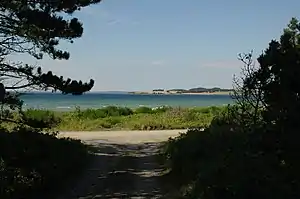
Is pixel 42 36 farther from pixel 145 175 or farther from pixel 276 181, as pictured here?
pixel 276 181

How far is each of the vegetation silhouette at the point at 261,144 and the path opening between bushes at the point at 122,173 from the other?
2.96 ft

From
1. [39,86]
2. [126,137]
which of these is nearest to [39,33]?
[39,86]

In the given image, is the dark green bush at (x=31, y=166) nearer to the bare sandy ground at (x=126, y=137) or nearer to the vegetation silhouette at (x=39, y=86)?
the vegetation silhouette at (x=39, y=86)

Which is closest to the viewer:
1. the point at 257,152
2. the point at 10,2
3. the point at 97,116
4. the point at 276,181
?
the point at 276,181

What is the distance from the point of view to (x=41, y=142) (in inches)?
556

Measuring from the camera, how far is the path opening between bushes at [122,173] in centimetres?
1166

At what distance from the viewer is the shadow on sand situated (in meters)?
11.6

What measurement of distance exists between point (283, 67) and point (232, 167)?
2817 millimetres

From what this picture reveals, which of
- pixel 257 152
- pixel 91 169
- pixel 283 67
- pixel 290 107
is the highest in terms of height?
pixel 283 67

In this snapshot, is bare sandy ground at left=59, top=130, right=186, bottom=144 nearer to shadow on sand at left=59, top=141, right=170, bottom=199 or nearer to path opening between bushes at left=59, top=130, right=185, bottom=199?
path opening between bushes at left=59, top=130, right=185, bottom=199

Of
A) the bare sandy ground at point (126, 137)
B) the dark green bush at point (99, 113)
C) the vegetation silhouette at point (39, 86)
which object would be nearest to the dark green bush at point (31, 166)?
the vegetation silhouette at point (39, 86)

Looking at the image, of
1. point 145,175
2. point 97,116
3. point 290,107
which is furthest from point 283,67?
point 97,116

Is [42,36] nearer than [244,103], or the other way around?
[244,103]

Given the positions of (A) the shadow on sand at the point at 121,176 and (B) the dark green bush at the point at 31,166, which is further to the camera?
(A) the shadow on sand at the point at 121,176
